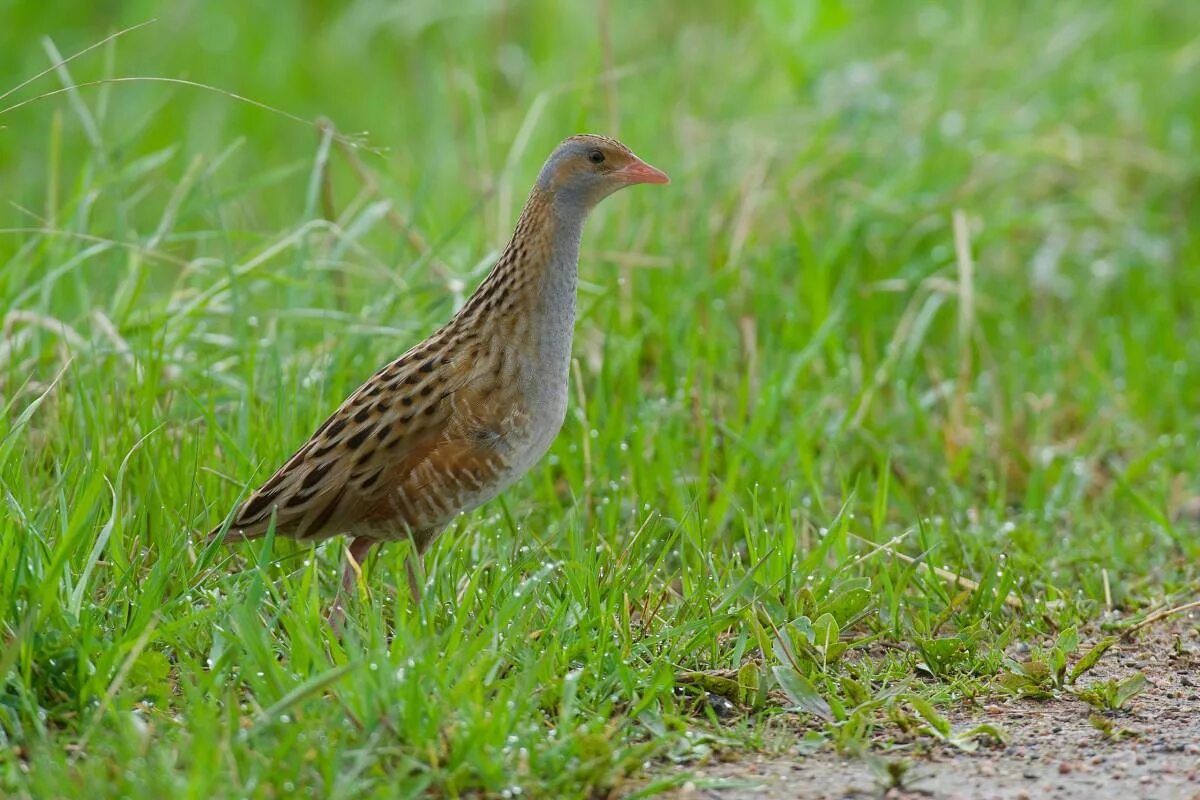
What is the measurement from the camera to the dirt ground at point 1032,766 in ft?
10.7

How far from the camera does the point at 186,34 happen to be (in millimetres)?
9422

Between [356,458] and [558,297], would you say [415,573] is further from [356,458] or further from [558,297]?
[558,297]

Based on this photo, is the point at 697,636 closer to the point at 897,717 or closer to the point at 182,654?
the point at 897,717

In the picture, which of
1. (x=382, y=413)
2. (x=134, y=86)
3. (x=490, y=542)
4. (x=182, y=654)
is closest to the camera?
(x=182, y=654)

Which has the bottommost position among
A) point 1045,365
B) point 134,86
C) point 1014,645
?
point 1014,645

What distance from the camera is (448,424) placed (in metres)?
3.88

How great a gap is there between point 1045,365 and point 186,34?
17.6 ft

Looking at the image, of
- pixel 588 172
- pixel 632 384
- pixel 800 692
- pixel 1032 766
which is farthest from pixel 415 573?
pixel 632 384

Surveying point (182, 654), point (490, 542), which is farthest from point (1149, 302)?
point (182, 654)

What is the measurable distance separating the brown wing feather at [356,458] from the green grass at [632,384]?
177mm

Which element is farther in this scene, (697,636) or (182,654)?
(697,636)

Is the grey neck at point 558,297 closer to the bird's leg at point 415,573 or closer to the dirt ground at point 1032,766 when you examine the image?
the bird's leg at point 415,573

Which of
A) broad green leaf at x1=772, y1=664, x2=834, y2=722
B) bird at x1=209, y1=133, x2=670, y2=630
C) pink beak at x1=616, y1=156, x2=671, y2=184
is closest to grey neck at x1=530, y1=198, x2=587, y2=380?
bird at x1=209, y1=133, x2=670, y2=630

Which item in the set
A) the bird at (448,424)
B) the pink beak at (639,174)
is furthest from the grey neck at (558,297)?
the pink beak at (639,174)
